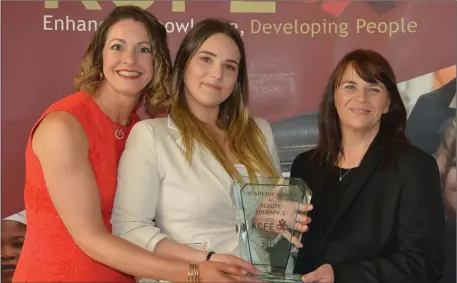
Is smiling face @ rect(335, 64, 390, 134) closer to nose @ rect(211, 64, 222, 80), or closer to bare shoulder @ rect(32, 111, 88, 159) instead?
nose @ rect(211, 64, 222, 80)

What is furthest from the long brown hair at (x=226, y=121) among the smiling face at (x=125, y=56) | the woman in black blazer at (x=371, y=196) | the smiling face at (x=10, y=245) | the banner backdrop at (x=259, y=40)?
the smiling face at (x=10, y=245)

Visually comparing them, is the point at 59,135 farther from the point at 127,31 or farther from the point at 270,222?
the point at 270,222

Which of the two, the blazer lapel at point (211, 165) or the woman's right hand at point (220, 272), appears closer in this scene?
the woman's right hand at point (220, 272)

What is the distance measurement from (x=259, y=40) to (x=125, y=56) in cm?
86

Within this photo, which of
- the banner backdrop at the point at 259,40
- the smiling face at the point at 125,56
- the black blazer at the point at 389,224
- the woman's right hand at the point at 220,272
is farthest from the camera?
the banner backdrop at the point at 259,40

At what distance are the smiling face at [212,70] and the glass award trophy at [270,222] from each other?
0.36m

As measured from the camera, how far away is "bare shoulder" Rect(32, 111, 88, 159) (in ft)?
5.98

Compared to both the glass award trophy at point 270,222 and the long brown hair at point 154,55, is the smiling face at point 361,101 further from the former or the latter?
the long brown hair at point 154,55

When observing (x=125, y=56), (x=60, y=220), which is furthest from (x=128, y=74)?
(x=60, y=220)

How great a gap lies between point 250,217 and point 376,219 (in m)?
0.47

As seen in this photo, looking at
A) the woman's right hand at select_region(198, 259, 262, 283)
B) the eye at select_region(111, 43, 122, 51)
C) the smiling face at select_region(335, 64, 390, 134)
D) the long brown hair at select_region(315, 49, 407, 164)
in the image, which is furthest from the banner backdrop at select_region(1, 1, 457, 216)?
the woman's right hand at select_region(198, 259, 262, 283)

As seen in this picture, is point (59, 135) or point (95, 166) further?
point (95, 166)

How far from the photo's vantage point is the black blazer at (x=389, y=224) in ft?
6.37

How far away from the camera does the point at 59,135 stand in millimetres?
1824
